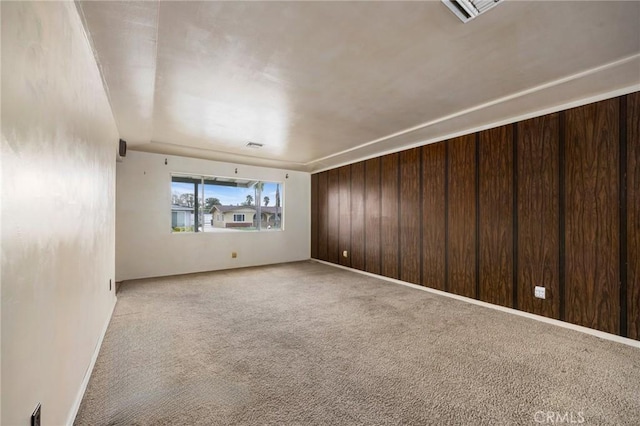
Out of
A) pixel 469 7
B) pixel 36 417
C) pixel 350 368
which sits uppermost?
pixel 469 7

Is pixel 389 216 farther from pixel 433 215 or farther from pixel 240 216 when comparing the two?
pixel 240 216

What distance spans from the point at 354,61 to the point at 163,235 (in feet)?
15.4

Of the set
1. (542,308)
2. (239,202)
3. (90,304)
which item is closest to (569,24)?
(542,308)

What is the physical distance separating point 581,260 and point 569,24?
228 cm

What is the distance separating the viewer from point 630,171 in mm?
2541

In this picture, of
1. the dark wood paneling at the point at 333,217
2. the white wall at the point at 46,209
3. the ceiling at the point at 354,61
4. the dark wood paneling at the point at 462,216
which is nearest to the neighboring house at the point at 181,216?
the ceiling at the point at 354,61

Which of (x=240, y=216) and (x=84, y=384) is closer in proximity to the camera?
(x=84, y=384)

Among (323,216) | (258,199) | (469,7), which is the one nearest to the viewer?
(469,7)

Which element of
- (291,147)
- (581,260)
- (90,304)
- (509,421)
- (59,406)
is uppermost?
(291,147)

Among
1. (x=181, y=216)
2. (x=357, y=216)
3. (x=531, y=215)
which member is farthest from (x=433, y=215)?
(x=181, y=216)

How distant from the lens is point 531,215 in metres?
3.19

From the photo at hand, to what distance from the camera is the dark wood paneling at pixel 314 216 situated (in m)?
7.01

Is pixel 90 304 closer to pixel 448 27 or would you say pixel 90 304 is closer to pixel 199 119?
pixel 199 119

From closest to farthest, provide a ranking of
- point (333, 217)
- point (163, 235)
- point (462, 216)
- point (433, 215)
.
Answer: point (462, 216)
point (433, 215)
point (163, 235)
point (333, 217)
